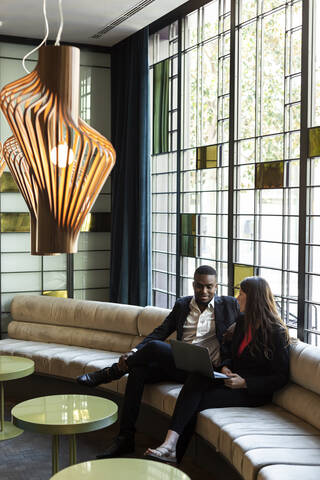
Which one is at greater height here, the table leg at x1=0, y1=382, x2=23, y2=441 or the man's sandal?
the man's sandal

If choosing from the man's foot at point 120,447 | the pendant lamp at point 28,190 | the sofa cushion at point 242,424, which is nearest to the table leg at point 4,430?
the man's foot at point 120,447

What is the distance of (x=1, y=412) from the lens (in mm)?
4367

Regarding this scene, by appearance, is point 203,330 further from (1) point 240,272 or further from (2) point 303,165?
(2) point 303,165

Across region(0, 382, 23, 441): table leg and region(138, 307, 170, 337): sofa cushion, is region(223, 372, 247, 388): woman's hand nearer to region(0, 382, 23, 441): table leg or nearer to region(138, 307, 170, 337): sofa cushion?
region(138, 307, 170, 337): sofa cushion

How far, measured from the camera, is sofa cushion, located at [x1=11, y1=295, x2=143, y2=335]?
535 centimetres

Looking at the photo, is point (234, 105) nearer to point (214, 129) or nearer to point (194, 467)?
point (214, 129)

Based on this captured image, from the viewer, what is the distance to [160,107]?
594 centimetres

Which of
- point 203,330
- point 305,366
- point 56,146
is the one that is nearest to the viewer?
point 56,146

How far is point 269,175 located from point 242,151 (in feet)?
1.42

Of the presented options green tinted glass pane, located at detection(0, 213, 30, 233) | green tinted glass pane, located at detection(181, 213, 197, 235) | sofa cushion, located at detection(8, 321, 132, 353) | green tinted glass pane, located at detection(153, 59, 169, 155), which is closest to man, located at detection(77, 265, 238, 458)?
sofa cushion, located at detection(8, 321, 132, 353)

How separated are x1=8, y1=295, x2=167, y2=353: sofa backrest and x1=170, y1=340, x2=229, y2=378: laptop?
104cm

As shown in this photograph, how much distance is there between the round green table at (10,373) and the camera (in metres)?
4.34

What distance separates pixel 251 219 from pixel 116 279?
2.17m

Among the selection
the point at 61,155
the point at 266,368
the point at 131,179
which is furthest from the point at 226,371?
the point at 131,179
